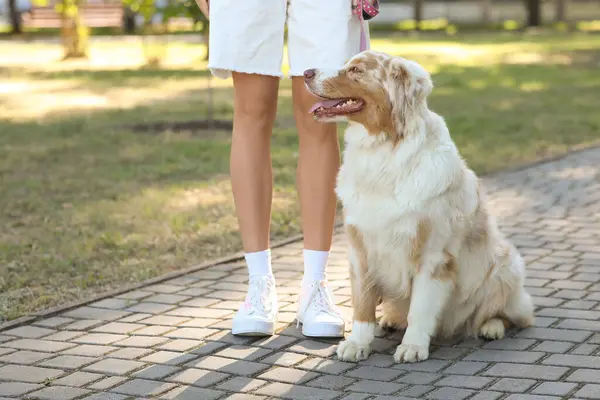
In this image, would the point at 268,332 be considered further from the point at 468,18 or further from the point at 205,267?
the point at 468,18

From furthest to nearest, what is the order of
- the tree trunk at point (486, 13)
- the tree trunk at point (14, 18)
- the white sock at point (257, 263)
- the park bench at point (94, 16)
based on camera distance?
the tree trunk at point (486, 13) → the park bench at point (94, 16) → the tree trunk at point (14, 18) → the white sock at point (257, 263)

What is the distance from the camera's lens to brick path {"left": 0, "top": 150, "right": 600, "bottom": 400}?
4152 millimetres

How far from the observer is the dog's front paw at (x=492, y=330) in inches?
188

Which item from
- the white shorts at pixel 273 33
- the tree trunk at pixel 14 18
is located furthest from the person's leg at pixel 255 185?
the tree trunk at pixel 14 18

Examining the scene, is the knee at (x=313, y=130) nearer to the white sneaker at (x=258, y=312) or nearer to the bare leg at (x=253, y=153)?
the bare leg at (x=253, y=153)

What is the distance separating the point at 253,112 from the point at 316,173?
0.43 meters

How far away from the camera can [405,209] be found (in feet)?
14.4

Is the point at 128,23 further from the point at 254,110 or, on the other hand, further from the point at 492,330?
the point at 492,330

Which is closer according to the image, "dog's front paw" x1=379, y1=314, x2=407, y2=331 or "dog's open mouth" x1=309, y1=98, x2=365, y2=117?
"dog's open mouth" x1=309, y1=98, x2=365, y2=117

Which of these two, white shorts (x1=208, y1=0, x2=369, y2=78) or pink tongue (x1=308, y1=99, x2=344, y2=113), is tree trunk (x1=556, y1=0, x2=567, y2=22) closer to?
white shorts (x1=208, y1=0, x2=369, y2=78)

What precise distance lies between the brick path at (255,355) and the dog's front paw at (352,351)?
41 mm

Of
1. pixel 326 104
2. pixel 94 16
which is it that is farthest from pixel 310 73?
pixel 94 16

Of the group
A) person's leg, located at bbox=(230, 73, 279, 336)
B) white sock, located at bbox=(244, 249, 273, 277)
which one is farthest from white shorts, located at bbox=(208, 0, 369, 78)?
white sock, located at bbox=(244, 249, 273, 277)

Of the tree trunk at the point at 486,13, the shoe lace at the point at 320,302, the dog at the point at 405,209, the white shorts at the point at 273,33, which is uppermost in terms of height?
the white shorts at the point at 273,33
